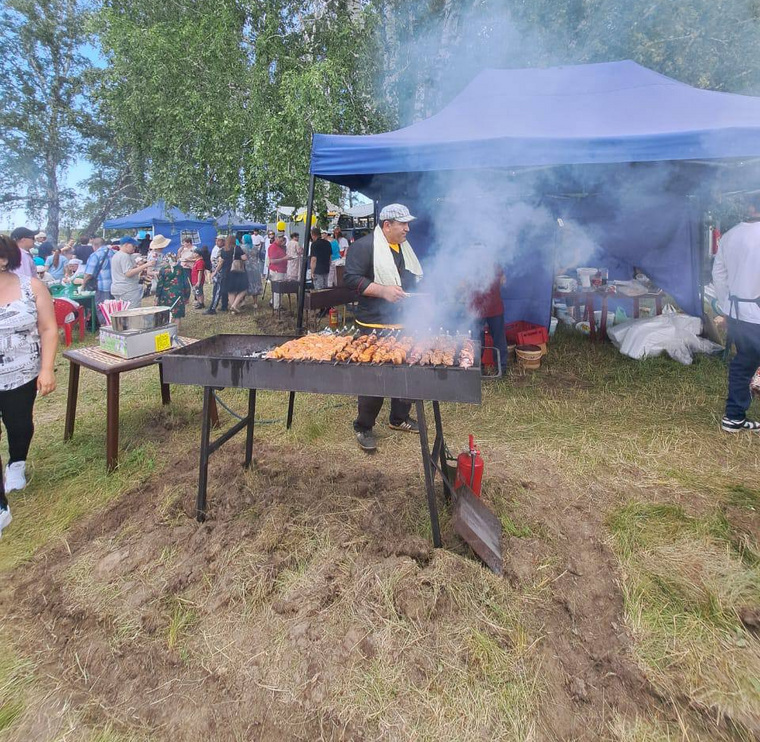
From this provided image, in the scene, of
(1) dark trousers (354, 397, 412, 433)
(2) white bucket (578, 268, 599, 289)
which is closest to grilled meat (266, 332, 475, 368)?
(1) dark trousers (354, 397, 412, 433)

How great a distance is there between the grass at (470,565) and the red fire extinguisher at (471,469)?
0.87 ft

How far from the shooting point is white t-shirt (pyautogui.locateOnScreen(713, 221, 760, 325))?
3756mm

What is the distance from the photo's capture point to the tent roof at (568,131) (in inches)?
144

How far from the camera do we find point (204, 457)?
2.80 meters

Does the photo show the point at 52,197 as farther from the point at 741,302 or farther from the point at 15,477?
the point at 741,302

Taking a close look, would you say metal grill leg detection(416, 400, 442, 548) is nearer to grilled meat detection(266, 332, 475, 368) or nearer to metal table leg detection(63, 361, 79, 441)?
grilled meat detection(266, 332, 475, 368)

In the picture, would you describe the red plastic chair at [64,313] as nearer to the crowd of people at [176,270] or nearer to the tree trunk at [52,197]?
the crowd of people at [176,270]

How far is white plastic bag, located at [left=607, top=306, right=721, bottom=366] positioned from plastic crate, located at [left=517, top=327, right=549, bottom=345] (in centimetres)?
103

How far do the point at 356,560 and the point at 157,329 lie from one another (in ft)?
8.04

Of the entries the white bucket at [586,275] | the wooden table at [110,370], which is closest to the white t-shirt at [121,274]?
the wooden table at [110,370]

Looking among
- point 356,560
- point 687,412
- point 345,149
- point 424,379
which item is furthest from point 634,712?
point 345,149

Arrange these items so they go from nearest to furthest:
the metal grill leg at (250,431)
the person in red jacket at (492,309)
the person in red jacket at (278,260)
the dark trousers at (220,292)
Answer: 1. the metal grill leg at (250,431)
2. the person in red jacket at (492,309)
3. the dark trousers at (220,292)
4. the person in red jacket at (278,260)

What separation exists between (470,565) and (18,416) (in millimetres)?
3013

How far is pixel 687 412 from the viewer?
177 inches
